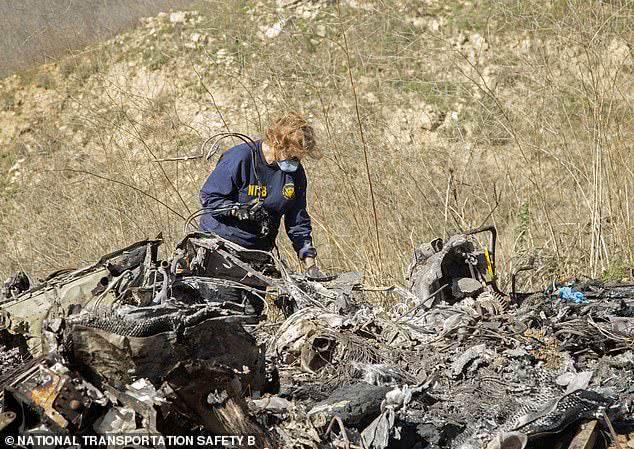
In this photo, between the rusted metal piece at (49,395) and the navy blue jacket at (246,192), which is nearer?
the rusted metal piece at (49,395)

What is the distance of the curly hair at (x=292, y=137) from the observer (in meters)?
4.19

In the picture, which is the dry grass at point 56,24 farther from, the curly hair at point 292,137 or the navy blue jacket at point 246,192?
the curly hair at point 292,137

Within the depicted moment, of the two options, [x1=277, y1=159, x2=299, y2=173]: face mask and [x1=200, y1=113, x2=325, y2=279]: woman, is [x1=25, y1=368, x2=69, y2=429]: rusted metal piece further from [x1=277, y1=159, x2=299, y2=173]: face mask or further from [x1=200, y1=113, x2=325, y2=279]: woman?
[x1=277, y1=159, x2=299, y2=173]: face mask

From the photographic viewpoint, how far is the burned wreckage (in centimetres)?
202

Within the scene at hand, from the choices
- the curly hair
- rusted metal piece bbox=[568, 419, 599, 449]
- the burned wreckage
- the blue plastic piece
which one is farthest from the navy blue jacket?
rusted metal piece bbox=[568, 419, 599, 449]

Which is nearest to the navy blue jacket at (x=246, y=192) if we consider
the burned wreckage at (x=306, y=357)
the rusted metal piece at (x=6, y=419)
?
the burned wreckage at (x=306, y=357)

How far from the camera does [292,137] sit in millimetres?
4195

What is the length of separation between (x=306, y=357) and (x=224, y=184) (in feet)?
5.11

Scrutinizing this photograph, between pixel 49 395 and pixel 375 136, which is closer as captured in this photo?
pixel 49 395

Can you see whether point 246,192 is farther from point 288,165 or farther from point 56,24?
point 56,24

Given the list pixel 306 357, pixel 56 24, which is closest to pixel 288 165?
pixel 306 357

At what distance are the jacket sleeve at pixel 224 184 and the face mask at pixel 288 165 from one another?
253mm

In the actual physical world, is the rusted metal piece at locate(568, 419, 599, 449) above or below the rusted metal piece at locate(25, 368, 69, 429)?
below

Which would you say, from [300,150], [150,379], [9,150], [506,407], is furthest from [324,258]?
[9,150]
